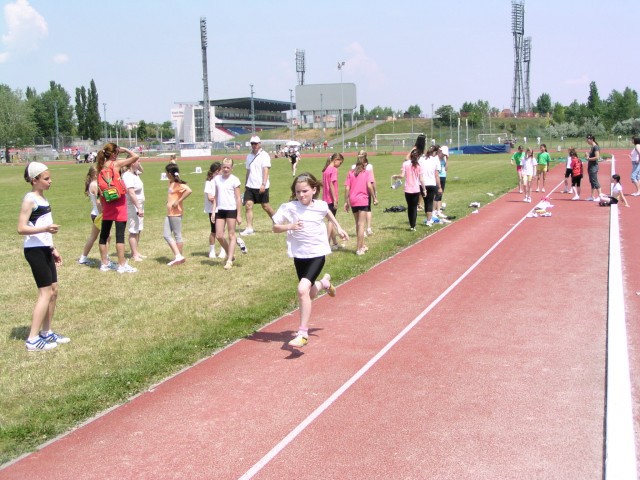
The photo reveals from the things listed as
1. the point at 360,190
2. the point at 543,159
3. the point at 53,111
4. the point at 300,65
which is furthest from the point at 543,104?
the point at 360,190

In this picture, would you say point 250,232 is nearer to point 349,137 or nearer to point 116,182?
point 116,182

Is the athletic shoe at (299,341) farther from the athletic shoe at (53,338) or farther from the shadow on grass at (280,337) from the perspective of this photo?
the athletic shoe at (53,338)

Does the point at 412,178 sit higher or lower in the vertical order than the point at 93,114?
lower

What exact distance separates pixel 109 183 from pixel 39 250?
340 cm

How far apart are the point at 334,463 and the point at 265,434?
0.68m

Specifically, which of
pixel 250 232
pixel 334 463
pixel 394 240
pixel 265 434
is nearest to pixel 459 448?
pixel 334 463

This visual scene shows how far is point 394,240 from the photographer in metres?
13.7

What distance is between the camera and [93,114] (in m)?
126

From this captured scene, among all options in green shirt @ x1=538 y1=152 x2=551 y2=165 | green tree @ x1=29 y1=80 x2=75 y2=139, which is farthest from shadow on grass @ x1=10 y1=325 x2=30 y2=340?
green tree @ x1=29 y1=80 x2=75 y2=139

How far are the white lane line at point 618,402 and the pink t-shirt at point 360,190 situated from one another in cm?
471

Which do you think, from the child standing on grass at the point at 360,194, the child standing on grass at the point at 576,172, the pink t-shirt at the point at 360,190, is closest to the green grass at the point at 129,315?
the child standing on grass at the point at 360,194

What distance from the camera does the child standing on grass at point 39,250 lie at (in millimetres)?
6828

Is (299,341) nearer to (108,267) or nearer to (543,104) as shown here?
(108,267)

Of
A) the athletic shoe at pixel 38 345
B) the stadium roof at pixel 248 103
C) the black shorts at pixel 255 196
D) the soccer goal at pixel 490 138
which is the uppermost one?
the stadium roof at pixel 248 103
